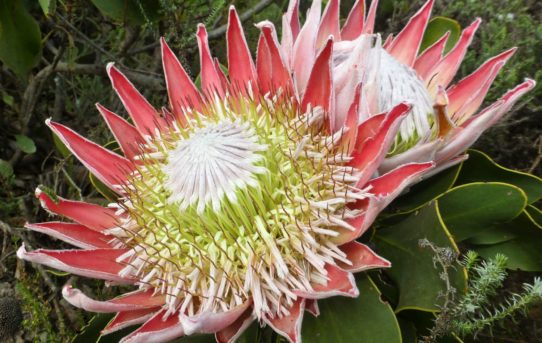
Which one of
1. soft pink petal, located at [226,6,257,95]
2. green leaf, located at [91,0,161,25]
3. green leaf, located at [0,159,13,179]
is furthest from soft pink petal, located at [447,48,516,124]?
green leaf, located at [0,159,13,179]

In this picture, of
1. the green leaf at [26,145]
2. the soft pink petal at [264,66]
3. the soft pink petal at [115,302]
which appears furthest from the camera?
the green leaf at [26,145]

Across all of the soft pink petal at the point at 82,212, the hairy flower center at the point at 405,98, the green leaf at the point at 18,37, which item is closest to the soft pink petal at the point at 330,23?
the hairy flower center at the point at 405,98

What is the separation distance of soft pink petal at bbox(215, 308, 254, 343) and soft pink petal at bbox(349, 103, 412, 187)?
39cm

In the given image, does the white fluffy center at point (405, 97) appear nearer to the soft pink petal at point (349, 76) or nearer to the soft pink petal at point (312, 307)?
the soft pink petal at point (349, 76)

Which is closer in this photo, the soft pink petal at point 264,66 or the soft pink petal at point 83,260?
the soft pink petal at point 83,260

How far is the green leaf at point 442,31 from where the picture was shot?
1.66 meters

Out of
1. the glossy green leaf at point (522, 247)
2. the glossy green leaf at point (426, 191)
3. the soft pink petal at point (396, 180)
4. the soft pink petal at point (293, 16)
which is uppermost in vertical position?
the soft pink petal at point (293, 16)

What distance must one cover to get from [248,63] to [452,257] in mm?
789

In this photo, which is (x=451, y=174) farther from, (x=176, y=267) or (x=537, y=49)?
(x=537, y=49)

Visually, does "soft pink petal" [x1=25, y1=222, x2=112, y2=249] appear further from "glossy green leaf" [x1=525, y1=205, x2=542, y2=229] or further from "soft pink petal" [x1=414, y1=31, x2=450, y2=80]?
"glossy green leaf" [x1=525, y1=205, x2=542, y2=229]

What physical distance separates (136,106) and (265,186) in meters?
0.54

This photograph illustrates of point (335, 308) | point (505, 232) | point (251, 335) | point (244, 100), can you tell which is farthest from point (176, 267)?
point (505, 232)

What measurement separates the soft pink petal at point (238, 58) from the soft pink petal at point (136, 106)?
270mm

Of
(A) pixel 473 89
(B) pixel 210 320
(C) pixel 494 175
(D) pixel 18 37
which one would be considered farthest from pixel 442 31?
(D) pixel 18 37
